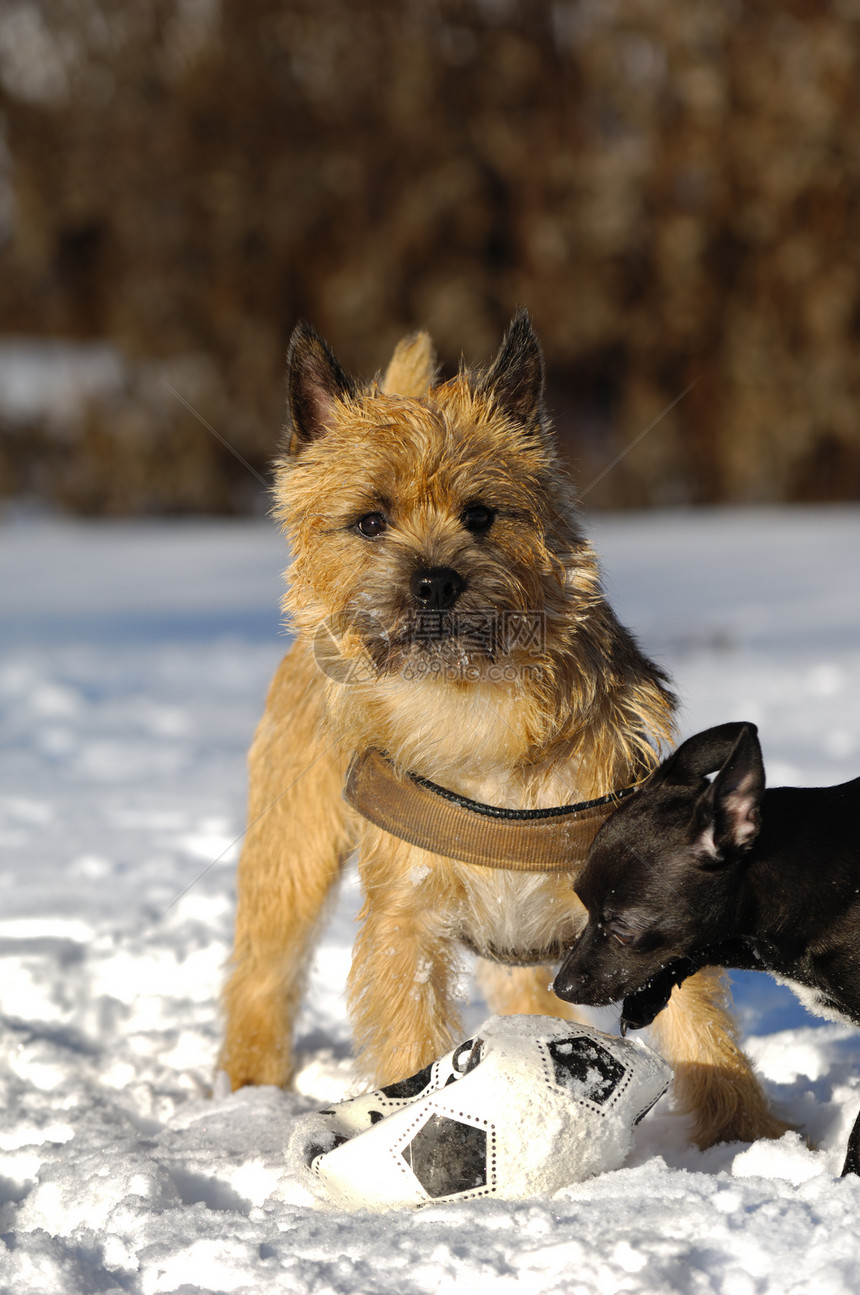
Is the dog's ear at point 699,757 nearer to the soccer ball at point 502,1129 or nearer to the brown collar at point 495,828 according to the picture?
the brown collar at point 495,828

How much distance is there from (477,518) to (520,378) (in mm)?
386

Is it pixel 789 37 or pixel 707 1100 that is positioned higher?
pixel 789 37

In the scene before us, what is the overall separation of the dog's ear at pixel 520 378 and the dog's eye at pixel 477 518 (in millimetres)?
270

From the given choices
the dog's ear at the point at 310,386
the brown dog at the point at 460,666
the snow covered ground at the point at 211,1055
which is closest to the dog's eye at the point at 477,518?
the brown dog at the point at 460,666

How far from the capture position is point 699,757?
2.37 metres

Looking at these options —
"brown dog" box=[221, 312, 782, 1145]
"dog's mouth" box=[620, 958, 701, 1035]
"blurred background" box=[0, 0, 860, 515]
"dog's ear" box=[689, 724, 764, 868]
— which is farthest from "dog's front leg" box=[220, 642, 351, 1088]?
"blurred background" box=[0, 0, 860, 515]

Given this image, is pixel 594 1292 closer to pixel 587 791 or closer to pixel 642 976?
pixel 642 976

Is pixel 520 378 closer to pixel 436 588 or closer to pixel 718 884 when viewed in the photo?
pixel 436 588

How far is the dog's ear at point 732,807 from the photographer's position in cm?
227

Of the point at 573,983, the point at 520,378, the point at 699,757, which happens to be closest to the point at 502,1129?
the point at 573,983

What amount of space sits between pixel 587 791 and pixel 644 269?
42.0ft

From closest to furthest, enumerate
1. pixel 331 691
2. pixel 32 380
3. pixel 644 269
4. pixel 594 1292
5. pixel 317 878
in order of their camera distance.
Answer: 1. pixel 594 1292
2. pixel 331 691
3. pixel 317 878
4. pixel 32 380
5. pixel 644 269

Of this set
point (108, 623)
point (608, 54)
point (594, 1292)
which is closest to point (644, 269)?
point (608, 54)

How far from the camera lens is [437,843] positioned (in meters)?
2.51
